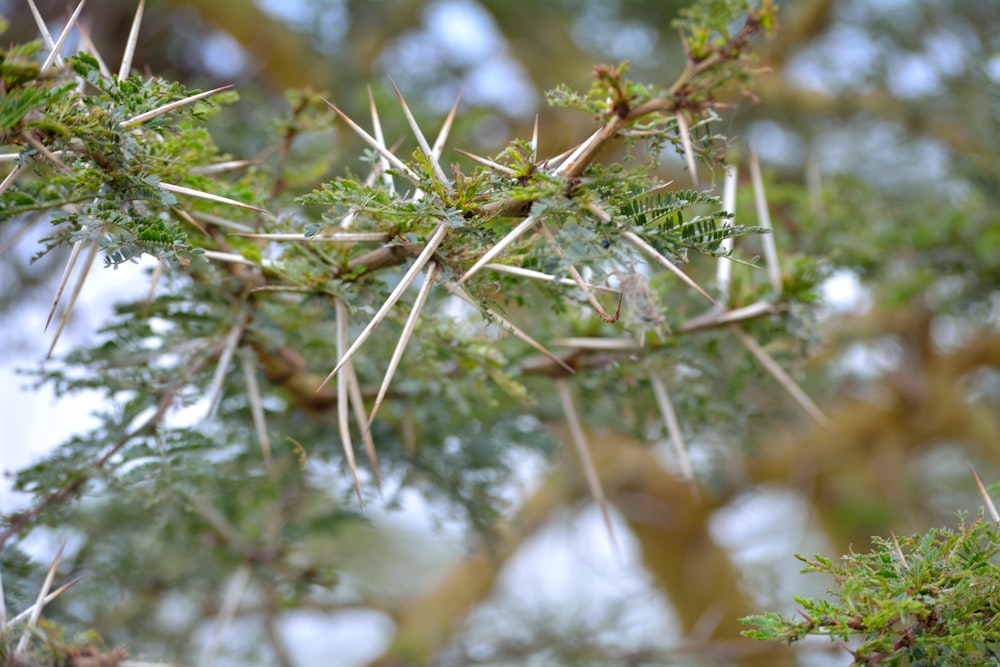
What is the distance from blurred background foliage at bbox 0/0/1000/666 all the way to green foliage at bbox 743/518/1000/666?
71cm

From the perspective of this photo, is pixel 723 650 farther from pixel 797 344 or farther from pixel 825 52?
pixel 825 52

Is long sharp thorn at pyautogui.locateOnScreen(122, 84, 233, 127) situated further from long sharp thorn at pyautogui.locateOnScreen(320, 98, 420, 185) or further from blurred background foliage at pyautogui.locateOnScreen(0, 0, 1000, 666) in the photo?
blurred background foliage at pyautogui.locateOnScreen(0, 0, 1000, 666)

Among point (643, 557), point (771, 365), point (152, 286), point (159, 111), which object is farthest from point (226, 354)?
point (643, 557)

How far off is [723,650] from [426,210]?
6.34 ft

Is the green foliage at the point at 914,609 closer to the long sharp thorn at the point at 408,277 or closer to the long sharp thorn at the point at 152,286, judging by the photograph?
the long sharp thorn at the point at 408,277

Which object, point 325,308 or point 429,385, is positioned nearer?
point 325,308

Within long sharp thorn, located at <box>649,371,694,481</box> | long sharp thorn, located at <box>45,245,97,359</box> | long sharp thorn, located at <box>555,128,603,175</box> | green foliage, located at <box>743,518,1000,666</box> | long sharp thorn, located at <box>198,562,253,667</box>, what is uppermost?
long sharp thorn, located at <box>45,245,97,359</box>

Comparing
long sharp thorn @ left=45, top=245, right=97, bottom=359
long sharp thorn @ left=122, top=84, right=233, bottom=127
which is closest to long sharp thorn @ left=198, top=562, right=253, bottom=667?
long sharp thorn @ left=45, top=245, right=97, bottom=359

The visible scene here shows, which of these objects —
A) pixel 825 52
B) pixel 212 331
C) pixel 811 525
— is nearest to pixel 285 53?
pixel 212 331

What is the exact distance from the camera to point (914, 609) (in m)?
0.87

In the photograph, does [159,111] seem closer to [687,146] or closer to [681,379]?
[687,146]

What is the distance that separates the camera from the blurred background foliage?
210 cm

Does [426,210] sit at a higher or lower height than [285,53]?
lower

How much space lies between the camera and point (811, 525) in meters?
3.88
